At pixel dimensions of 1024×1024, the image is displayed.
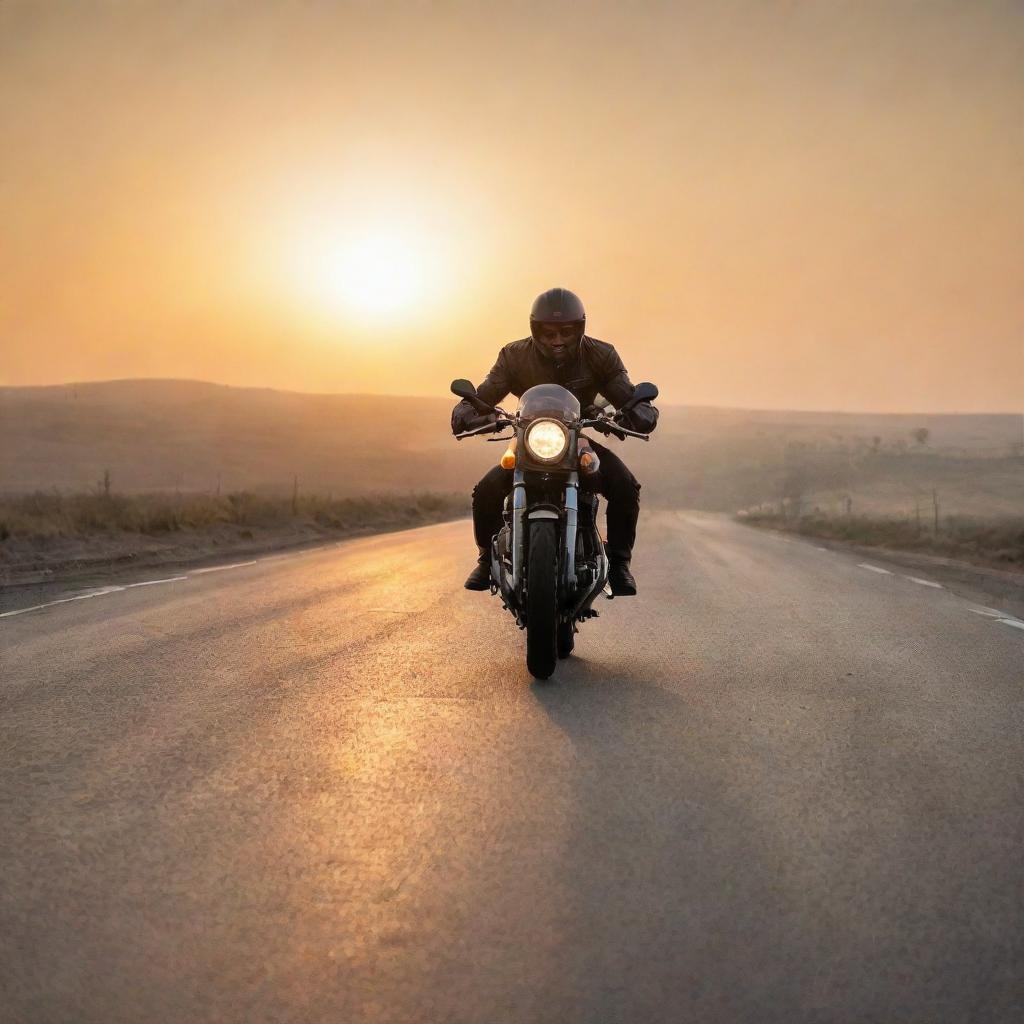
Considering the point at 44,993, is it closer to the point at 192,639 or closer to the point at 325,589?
the point at 192,639

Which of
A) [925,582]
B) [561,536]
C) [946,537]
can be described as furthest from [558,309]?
[946,537]

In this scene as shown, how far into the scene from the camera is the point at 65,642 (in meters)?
8.27

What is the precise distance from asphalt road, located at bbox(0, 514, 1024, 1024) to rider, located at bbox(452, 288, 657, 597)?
80 centimetres

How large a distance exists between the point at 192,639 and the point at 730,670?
3884 millimetres

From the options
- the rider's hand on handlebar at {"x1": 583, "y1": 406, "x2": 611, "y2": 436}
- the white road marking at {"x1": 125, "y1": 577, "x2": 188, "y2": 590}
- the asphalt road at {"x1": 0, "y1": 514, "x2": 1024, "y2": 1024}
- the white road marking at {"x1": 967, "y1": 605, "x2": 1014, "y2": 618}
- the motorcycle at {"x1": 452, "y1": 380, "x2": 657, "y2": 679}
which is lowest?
the white road marking at {"x1": 967, "y1": 605, "x2": 1014, "y2": 618}

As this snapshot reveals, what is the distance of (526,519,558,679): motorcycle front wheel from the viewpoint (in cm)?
652

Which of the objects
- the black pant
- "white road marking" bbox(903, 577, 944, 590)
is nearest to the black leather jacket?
the black pant

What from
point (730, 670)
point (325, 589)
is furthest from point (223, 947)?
point (325, 589)

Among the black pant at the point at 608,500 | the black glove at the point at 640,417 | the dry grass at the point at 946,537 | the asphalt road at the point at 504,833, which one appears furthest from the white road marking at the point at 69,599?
the dry grass at the point at 946,537

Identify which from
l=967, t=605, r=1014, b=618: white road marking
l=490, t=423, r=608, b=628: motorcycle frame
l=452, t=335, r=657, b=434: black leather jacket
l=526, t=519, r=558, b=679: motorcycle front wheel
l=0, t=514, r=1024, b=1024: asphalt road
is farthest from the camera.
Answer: l=967, t=605, r=1014, b=618: white road marking

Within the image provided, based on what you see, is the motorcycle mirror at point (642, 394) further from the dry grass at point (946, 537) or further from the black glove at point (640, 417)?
the dry grass at point (946, 537)

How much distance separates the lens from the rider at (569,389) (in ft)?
24.4

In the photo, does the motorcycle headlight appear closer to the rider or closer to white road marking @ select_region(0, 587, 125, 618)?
the rider

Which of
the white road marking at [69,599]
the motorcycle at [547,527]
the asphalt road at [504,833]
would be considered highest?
the motorcycle at [547,527]
